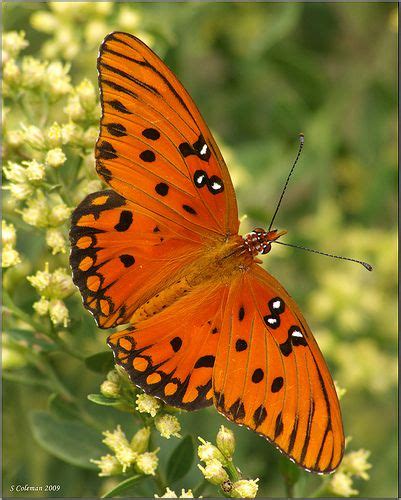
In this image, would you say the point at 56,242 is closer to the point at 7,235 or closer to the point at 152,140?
the point at 7,235

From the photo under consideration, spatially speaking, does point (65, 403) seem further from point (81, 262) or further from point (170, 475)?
point (81, 262)

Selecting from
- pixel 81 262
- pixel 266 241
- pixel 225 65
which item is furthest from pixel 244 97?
pixel 81 262

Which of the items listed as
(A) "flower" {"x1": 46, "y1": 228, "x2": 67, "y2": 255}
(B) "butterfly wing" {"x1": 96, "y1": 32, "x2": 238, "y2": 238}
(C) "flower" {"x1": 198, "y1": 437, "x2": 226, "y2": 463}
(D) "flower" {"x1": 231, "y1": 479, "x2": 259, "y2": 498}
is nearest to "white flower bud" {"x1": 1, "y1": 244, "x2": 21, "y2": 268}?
(A) "flower" {"x1": 46, "y1": 228, "x2": 67, "y2": 255}

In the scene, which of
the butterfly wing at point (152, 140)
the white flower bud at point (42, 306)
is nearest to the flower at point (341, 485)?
the butterfly wing at point (152, 140)

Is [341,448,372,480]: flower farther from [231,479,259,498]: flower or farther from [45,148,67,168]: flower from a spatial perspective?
[45,148,67,168]: flower

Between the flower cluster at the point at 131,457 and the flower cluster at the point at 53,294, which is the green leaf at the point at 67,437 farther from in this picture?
the flower cluster at the point at 53,294

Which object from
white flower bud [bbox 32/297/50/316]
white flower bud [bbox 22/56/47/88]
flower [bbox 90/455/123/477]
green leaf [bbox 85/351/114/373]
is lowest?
flower [bbox 90/455/123/477]
